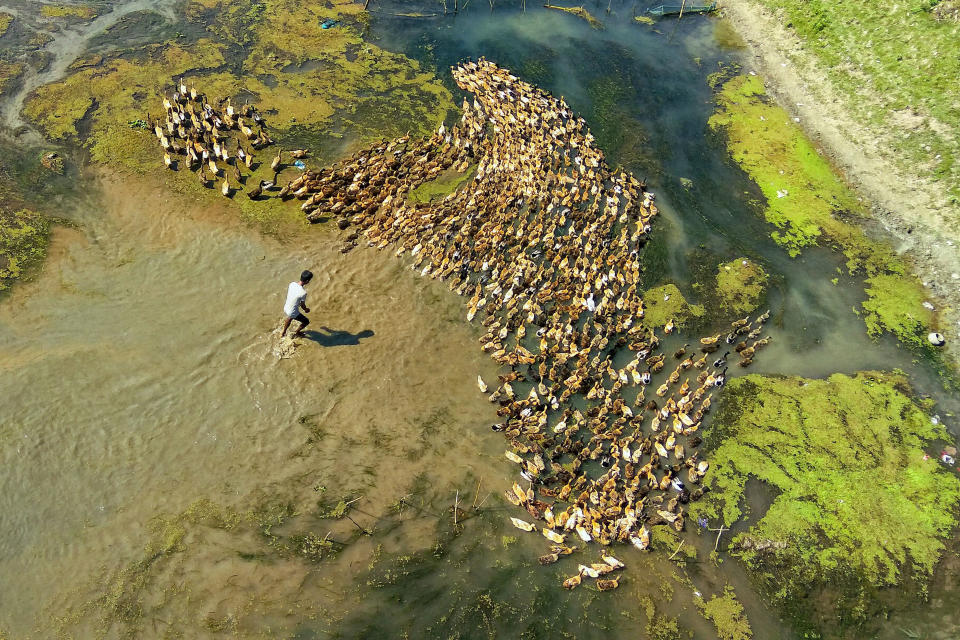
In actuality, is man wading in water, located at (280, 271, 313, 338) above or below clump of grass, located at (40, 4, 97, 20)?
below

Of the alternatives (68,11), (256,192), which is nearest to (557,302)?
(256,192)

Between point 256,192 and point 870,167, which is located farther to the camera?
point 870,167

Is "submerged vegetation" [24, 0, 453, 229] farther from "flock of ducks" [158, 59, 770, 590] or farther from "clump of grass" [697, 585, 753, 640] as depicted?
"clump of grass" [697, 585, 753, 640]

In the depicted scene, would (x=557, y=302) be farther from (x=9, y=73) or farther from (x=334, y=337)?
(x=9, y=73)

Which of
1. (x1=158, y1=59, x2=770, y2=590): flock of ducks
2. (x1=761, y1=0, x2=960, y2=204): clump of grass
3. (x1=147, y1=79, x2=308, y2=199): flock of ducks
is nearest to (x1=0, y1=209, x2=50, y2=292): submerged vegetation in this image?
(x1=147, y1=79, x2=308, y2=199): flock of ducks

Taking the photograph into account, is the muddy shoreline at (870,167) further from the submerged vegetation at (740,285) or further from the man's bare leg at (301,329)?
the man's bare leg at (301,329)

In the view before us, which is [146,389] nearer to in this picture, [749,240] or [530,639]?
[530,639]
